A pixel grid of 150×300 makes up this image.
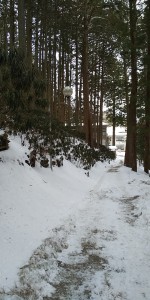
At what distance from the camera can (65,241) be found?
251 inches

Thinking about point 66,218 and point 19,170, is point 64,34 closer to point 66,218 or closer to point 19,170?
point 19,170

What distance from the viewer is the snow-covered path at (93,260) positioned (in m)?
A: 4.36

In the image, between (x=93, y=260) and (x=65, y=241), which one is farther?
Answer: (x=65, y=241)

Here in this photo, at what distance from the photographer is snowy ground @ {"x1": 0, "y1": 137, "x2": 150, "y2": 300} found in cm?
445

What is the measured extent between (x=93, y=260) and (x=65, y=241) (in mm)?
937

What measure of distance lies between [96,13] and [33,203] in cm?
1908

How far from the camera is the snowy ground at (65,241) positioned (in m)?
4.45

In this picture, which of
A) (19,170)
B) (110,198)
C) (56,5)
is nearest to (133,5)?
(56,5)

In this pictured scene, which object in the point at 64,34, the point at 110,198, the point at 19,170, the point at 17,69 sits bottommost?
the point at 110,198

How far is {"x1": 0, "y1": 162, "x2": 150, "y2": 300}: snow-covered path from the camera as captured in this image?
4.36 m

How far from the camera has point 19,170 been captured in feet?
30.3

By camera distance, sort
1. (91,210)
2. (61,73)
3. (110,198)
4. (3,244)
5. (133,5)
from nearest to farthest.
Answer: (3,244) < (91,210) < (110,198) < (133,5) < (61,73)

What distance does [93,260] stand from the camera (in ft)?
18.2

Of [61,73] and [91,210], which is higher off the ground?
[61,73]
